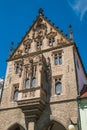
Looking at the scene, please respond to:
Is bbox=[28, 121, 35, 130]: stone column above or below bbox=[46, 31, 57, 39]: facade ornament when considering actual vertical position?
below

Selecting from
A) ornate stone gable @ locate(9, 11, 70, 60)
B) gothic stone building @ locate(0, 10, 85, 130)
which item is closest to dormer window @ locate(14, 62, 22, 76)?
gothic stone building @ locate(0, 10, 85, 130)

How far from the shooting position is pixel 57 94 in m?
20.8

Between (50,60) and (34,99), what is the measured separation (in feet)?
19.5

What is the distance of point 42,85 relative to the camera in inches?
814

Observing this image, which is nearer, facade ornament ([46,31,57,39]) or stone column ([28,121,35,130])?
stone column ([28,121,35,130])

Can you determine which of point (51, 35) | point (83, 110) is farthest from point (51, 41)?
point (83, 110)

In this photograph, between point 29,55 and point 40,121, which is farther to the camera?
point 29,55

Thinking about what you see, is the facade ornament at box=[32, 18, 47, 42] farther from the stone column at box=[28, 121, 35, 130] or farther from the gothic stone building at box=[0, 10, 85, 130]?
the stone column at box=[28, 121, 35, 130]

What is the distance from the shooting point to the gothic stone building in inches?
759

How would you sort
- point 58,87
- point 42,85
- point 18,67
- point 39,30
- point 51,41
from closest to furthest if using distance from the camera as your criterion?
1. point 42,85
2. point 58,87
3. point 18,67
4. point 51,41
5. point 39,30

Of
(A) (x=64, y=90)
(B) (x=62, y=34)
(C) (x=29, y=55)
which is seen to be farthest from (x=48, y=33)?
(A) (x=64, y=90)

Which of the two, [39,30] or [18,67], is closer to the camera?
[18,67]

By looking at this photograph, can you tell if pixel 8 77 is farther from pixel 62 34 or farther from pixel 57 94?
pixel 62 34

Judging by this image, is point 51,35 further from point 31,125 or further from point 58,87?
point 31,125
